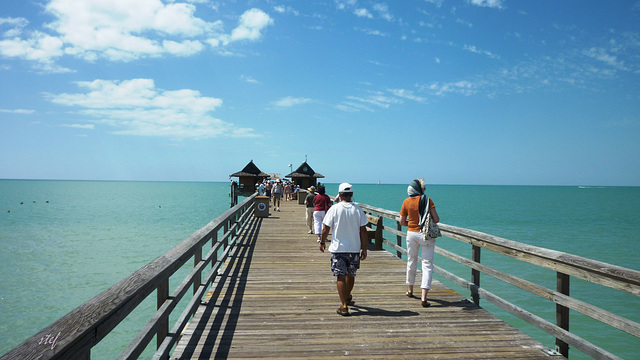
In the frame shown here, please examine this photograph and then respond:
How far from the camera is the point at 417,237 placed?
5.04m

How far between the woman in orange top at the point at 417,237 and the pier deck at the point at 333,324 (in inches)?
14.4

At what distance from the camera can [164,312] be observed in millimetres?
2951

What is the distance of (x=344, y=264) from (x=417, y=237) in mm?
1134

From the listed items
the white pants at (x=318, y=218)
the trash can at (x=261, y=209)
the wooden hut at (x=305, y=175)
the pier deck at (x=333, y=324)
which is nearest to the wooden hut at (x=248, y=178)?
the wooden hut at (x=305, y=175)

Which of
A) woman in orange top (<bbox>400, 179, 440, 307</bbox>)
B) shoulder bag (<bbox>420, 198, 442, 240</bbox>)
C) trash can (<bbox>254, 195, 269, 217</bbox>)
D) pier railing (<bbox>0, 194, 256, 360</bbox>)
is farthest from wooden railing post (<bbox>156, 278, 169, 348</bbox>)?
trash can (<bbox>254, 195, 269, 217</bbox>)

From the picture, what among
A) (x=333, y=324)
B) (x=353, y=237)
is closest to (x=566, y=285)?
(x=353, y=237)

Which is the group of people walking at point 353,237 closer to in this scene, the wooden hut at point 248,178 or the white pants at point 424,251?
the white pants at point 424,251

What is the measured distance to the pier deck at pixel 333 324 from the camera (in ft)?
11.8

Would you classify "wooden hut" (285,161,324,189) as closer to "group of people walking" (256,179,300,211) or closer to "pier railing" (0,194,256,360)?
"group of people walking" (256,179,300,211)

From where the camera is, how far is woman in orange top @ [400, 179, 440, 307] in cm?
496

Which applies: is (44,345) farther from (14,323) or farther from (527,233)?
(527,233)

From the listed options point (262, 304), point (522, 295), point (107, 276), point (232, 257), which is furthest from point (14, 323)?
point (522, 295)

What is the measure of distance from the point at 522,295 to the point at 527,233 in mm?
25926

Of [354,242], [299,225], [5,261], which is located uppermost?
[354,242]
